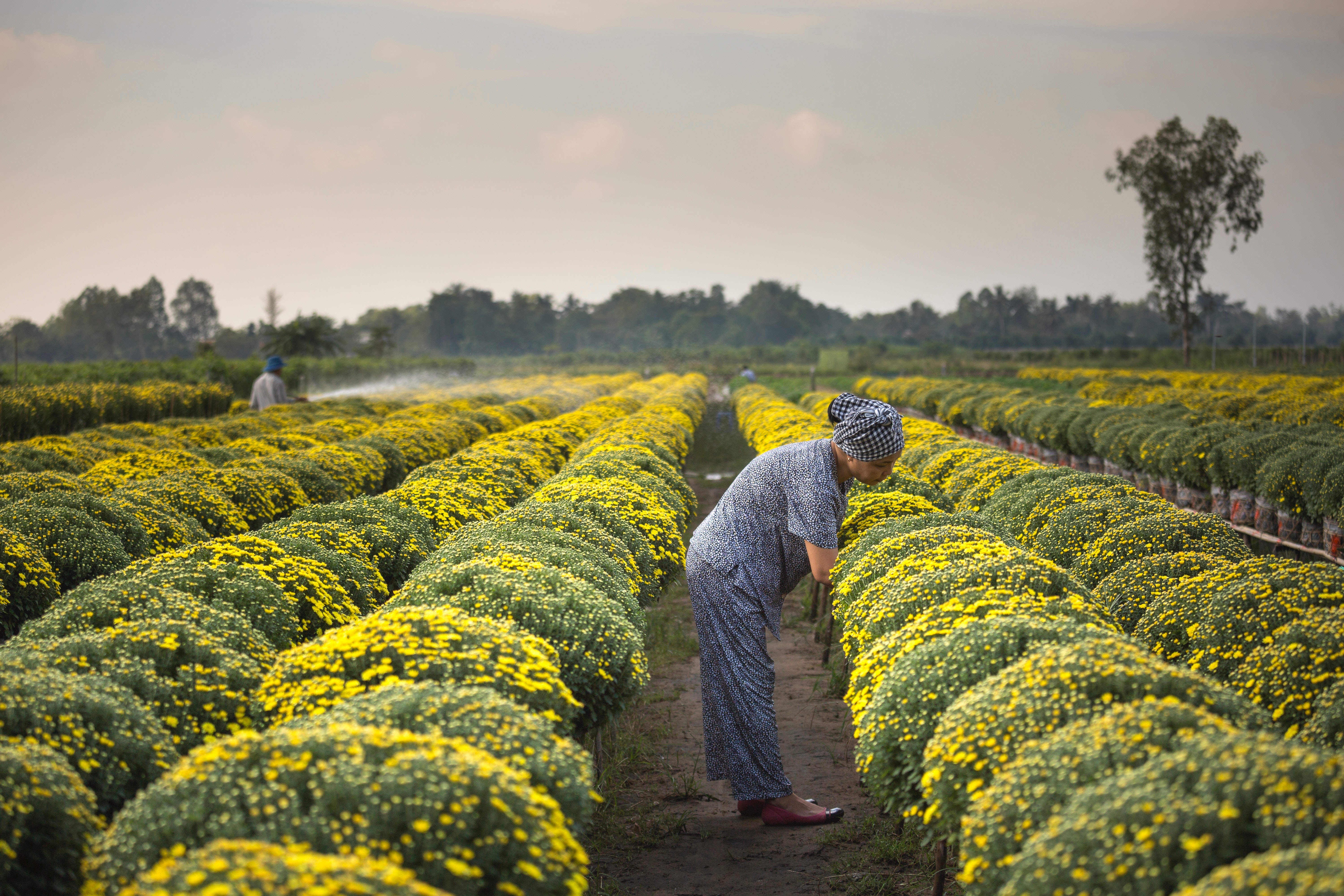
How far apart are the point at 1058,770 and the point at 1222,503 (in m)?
11.0

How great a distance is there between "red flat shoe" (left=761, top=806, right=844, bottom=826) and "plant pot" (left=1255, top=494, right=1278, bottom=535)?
8149mm

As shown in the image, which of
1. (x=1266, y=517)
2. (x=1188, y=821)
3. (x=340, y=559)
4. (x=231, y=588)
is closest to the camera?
(x=1188, y=821)

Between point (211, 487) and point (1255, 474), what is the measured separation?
1139cm

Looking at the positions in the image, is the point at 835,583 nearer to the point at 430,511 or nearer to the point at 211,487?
the point at 430,511

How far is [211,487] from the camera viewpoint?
9117mm

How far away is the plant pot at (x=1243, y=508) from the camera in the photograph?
11.6 metres

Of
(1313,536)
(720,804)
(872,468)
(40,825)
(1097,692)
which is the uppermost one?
(872,468)

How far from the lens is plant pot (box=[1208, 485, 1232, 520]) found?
39.7ft

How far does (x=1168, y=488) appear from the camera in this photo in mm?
13883

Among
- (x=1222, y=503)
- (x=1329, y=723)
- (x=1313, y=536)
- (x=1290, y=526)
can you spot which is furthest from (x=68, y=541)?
(x=1222, y=503)

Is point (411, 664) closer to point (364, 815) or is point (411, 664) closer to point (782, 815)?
point (364, 815)

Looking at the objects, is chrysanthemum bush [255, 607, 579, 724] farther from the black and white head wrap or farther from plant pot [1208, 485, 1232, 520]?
plant pot [1208, 485, 1232, 520]

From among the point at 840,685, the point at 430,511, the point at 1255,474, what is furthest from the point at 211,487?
the point at 1255,474

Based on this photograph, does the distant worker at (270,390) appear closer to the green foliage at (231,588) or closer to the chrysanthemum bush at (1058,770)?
the green foliage at (231,588)
